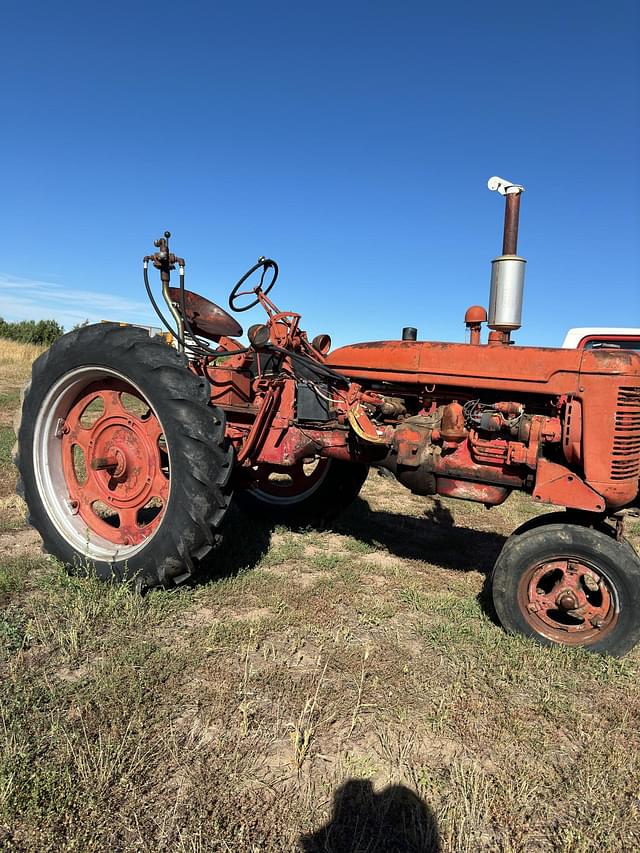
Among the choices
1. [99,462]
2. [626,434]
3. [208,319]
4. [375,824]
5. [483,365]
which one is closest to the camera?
[375,824]

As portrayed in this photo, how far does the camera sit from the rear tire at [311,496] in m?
4.32

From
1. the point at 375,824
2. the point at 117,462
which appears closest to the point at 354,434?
the point at 117,462

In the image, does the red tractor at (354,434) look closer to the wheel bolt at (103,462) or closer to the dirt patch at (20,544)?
the wheel bolt at (103,462)

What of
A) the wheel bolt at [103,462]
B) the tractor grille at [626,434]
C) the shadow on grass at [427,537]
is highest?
the tractor grille at [626,434]

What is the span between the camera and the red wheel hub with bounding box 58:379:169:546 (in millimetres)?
3227

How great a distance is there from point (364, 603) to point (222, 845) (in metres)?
1.69

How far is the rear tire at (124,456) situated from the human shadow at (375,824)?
1406mm

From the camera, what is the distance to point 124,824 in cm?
157

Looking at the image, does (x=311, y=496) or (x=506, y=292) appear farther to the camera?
(x=311, y=496)

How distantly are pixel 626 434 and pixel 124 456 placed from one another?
2661 mm

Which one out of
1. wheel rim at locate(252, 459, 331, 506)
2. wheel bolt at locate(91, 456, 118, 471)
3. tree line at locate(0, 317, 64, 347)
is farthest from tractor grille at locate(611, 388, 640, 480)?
tree line at locate(0, 317, 64, 347)

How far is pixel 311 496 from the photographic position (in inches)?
173

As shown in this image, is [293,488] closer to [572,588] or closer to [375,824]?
[572,588]

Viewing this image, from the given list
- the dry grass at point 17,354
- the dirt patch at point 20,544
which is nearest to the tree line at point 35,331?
the dry grass at point 17,354
